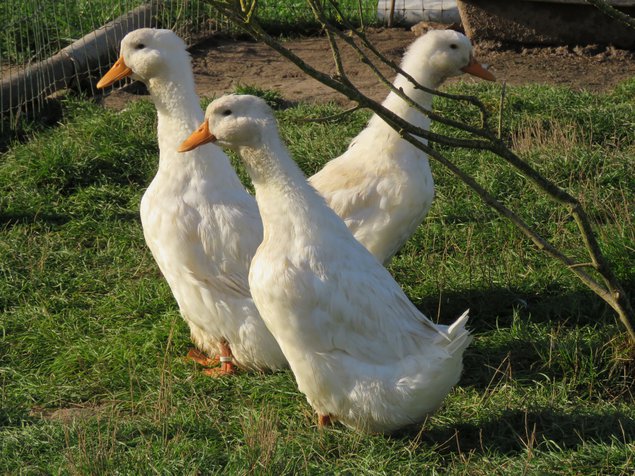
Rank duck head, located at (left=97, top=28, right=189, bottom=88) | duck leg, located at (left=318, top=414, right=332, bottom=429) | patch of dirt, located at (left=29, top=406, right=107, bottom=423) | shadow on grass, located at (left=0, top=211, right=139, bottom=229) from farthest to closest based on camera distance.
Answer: shadow on grass, located at (left=0, top=211, right=139, bottom=229) → duck head, located at (left=97, top=28, right=189, bottom=88) → patch of dirt, located at (left=29, top=406, right=107, bottom=423) → duck leg, located at (left=318, top=414, right=332, bottom=429)

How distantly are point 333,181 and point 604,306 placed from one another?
5.21ft

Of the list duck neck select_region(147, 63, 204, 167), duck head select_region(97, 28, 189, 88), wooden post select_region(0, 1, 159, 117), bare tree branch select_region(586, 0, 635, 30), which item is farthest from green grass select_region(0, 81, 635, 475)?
bare tree branch select_region(586, 0, 635, 30)

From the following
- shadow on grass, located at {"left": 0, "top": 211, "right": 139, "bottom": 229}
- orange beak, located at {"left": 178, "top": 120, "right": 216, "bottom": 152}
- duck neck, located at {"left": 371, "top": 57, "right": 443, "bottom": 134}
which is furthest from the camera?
shadow on grass, located at {"left": 0, "top": 211, "right": 139, "bottom": 229}

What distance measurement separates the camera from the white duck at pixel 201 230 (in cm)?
526

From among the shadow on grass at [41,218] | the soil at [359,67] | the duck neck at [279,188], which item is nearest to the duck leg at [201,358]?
the duck neck at [279,188]

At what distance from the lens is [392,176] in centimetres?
560

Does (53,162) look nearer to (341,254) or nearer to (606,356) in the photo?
Answer: (341,254)

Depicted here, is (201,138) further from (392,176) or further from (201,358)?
(201,358)

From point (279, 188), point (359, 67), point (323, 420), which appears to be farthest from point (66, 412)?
point (359, 67)

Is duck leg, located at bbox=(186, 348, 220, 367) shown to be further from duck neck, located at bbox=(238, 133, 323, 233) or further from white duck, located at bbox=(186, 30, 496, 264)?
duck neck, located at bbox=(238, 133, 323, 233)

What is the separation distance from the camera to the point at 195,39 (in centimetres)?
1022

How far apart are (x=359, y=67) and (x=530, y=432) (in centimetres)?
543

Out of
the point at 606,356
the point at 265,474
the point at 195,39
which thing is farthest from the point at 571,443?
the point at 195,39

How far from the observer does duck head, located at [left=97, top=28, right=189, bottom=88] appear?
18.1ft
